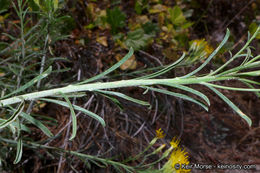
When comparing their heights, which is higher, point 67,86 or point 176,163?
point 67,86

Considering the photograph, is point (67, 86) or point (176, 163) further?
point (176, 163)

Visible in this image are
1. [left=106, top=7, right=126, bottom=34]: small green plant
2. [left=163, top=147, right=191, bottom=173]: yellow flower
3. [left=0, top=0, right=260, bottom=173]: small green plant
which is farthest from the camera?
[left=106, top=7, right=126, bottom=34]: small green plant

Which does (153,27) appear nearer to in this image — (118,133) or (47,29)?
(118,133)

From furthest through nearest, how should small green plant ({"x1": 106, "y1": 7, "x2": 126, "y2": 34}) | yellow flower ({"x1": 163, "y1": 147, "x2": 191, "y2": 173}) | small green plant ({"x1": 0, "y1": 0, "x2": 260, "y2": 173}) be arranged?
1. small green plant ({"x1": 106, "y1": 7, "x2": 126, "y2": 34})
2. yellow flower ({"x1": 163, "y1": 147, "x2": 191, "y2": 173})
3. small green plant ({"x1": 0, "y1": 0, "x2": 260, "y2": 173})

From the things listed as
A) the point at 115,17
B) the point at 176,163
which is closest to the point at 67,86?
the point at 176,163

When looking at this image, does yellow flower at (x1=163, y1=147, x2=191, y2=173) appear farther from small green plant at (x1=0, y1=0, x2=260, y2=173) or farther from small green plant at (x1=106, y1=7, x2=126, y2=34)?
small green plant at (x1=106, y1=7, x2=126, y2=34)

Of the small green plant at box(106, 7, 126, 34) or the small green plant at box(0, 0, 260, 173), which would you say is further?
the small green plant at box(106, 7, 126, 34)

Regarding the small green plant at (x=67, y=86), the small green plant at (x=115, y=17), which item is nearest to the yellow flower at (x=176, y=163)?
the small green plant at (x=67, y=86)

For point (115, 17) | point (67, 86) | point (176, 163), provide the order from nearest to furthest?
point (67, 86) < point (176, 163) < point (115, 17)

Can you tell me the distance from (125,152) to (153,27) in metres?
1.35

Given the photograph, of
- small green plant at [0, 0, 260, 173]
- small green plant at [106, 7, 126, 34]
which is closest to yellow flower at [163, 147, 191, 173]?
small green plant at [0, 0, 260, 173]

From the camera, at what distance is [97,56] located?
2416mm

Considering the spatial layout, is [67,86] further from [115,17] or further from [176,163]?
[115,17]

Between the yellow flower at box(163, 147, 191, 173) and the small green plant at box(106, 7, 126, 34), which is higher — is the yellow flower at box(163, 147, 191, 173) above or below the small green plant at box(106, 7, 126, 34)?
below
